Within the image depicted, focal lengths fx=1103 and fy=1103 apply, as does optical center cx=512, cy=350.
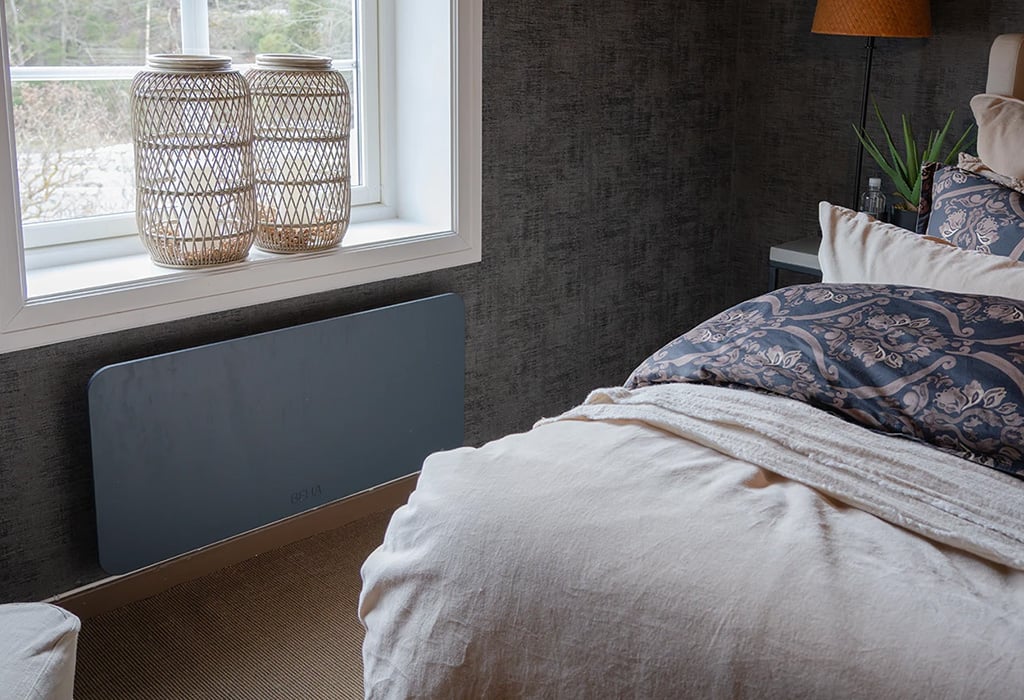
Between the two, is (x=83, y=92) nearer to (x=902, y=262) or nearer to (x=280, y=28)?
(x=280, y=28)

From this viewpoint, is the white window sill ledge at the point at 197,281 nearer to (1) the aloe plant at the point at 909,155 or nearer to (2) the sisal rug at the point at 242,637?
(2) the sisal rug at the point at 242,637

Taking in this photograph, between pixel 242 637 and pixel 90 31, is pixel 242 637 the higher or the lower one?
the lower one

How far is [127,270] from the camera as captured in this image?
2.27 meters

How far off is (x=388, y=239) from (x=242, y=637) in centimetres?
96

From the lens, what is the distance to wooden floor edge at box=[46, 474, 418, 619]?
2318 millimetres

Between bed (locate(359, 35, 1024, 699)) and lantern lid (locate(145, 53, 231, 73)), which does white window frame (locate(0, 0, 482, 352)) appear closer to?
lantern lid (locate(145, 53, 231, 73))

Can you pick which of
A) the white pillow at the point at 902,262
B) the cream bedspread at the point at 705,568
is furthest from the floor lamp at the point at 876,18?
the cream bedspread at the point at 705,568

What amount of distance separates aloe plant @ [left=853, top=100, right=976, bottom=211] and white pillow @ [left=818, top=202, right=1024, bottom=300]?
2.49 ft

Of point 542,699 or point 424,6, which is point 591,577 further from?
point 424,6

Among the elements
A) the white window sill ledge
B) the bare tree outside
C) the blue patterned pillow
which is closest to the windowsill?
the white window sill ledge

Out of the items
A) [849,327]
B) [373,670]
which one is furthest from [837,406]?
[373,670]

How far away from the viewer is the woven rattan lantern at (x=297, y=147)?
7.84 feet

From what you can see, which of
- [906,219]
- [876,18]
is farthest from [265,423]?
[876,18]

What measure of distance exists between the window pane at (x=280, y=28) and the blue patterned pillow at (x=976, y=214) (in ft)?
4.68
